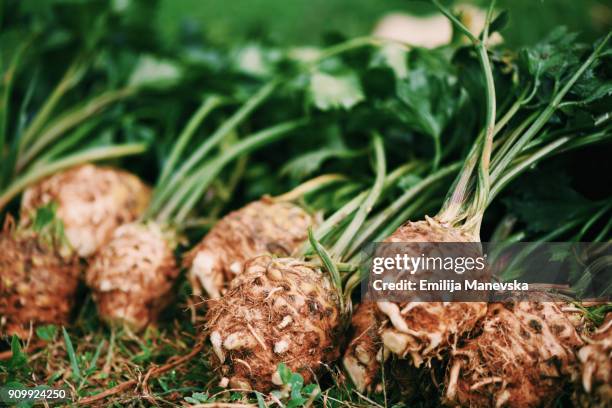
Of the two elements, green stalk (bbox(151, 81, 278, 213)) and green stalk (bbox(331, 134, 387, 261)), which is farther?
green stalk (bbox(151, 81, 278, 213))

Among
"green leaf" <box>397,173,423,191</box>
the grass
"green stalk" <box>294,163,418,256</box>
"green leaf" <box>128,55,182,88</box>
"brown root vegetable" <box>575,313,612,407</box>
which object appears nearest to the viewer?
"brown root vegetable" <box>575,313,612,407</box>

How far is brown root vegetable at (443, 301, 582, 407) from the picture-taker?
1.56 meters

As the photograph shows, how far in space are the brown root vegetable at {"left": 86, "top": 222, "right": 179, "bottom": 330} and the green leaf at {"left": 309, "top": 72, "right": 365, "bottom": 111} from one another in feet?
3.44

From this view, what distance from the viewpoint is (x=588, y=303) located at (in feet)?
5.86

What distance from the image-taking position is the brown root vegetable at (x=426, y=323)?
4.99 ft

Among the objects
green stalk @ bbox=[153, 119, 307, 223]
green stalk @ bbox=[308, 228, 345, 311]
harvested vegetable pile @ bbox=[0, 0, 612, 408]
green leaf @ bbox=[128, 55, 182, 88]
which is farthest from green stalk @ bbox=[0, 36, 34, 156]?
green stalk @ bbox=[308, 228, 345, 311]

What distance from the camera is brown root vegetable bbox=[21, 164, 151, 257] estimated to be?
2.51 meters

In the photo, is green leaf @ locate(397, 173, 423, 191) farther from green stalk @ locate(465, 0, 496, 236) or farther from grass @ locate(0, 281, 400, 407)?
grass @ locate(0, 281, 400, 407)

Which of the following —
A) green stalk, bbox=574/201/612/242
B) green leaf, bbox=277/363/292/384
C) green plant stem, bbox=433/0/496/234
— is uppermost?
green plant stem, bbox=433/0/496/234

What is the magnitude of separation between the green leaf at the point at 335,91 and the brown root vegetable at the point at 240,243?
610 mm

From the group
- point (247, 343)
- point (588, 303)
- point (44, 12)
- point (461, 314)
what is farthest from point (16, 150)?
point (588, 303)

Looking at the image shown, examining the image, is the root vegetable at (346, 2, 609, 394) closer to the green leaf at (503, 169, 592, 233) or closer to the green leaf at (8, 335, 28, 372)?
the green leaf at (503, 169, 592, 233)

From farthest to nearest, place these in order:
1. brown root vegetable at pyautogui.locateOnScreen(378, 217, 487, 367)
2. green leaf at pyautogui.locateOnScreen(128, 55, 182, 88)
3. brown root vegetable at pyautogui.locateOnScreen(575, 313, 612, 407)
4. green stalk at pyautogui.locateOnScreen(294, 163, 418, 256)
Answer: green leaf at pyautogui.locateOnScreen(128, 55, 182, 88), green stalk at pyautogui.locateOnScreen(294, 163, 418, 256), brown root vegetable at pyautogui.locateOnScreen(378, 217, 487, 367), brown root vegetable at pyautogui.locateOnScreen(575, 313, 612, 407)

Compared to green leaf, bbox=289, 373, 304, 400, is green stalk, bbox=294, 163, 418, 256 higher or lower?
higher
